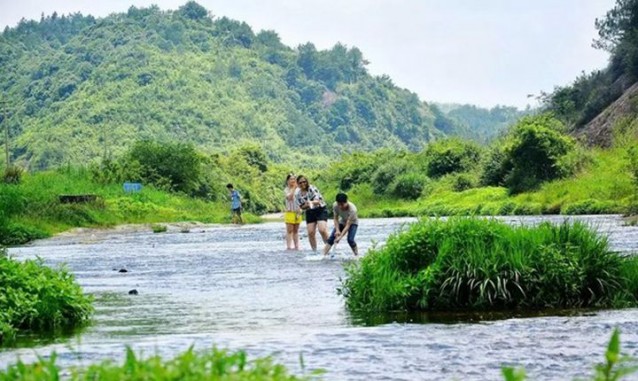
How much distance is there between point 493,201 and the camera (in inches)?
3098

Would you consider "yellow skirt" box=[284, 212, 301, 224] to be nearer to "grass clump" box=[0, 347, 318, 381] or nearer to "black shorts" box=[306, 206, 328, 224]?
"black shorts" box=[306, 206, 328, 224]

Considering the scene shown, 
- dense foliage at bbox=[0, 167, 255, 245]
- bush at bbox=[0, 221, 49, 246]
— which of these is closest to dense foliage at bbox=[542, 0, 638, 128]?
dense foliage at bbox=[0, 167, 255, 245]

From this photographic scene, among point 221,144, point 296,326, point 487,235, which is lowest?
point 296,326

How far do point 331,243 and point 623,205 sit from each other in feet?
108

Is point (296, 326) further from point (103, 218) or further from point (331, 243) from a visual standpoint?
point (103, 218)

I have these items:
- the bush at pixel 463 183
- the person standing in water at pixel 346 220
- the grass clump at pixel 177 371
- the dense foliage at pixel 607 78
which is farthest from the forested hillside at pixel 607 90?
the grass clump at pixel 177 371

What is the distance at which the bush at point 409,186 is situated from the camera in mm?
101669

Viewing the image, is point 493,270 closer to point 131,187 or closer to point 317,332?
point 317,332

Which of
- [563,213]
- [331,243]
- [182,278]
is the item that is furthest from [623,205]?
[182,278]

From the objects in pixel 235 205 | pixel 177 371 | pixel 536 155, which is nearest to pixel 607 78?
pixel 536 155

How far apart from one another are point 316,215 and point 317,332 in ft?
56.4

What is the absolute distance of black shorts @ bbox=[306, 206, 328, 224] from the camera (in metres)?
31.2

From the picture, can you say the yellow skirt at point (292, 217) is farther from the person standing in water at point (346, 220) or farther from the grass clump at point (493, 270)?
the grass clump at point (493, 270)

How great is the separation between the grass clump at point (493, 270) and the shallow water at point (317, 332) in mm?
581
